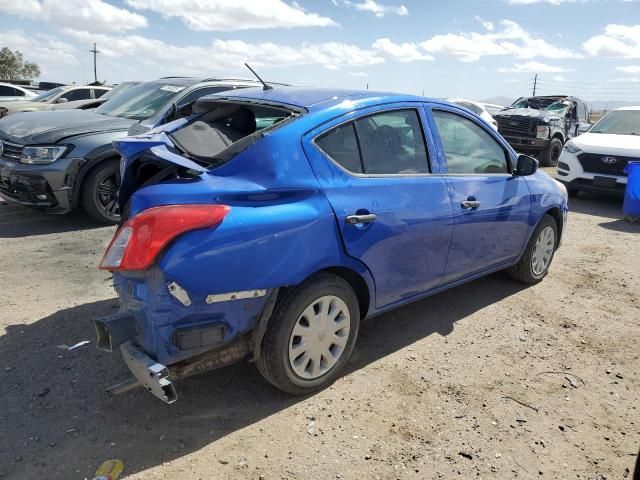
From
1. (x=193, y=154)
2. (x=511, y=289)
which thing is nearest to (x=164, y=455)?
(x=193, y=154)

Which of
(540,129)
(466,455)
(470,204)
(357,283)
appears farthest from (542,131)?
(466,455)

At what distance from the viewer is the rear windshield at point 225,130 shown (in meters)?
2.91

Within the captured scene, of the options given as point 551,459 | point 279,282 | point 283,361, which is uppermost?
point 279,282

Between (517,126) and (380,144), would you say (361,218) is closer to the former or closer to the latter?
(380,144)

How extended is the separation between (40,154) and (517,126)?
1167 centimetres

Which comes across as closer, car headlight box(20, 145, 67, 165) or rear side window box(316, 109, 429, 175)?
rear side window box(316, 109, 429, 175)

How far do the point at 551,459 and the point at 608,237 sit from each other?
5.24 m

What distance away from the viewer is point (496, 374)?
11.2 feet

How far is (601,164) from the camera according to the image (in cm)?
877

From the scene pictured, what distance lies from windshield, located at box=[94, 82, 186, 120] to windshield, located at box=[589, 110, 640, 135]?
784cm

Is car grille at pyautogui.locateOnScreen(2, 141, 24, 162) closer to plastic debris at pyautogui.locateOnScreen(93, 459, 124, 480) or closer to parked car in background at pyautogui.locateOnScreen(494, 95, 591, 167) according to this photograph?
plastic debris at pyautogui.locateOnScreen(93, 459, 124, 480)

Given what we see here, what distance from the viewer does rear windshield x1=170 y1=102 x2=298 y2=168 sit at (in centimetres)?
291

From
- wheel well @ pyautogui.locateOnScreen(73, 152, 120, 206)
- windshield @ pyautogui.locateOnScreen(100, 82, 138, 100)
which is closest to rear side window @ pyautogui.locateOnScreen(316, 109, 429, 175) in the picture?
wheel well @ pyautogui.locateOnScreen(73, 152, 120, 206)

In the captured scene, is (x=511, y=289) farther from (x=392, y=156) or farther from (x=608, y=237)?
(x=608, y=237)
